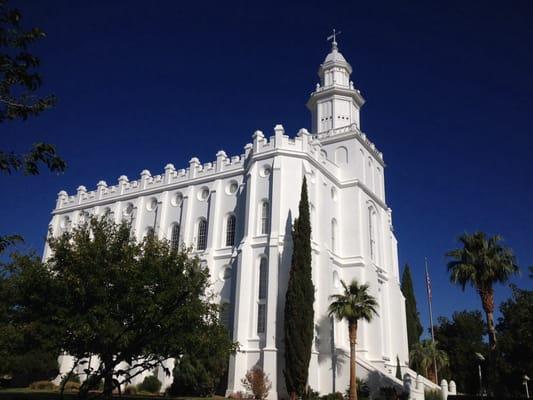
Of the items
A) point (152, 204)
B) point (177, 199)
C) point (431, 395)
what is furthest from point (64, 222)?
point (431, 395)

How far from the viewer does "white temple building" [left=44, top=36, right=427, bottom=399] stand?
105ft

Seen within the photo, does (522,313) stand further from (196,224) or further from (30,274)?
(196,224)

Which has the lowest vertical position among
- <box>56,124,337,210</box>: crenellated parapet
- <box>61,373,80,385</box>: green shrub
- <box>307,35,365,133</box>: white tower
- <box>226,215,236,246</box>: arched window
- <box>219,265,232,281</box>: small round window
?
<box>61,373,80,385</box>: green shrub

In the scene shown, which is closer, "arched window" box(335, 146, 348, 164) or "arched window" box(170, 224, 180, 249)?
"arched window" box(170, 224, 180, 249)

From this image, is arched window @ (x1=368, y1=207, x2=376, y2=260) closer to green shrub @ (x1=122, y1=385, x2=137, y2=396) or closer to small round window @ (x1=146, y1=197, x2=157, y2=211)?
small round window @ (x1=146, y1=197, x2=157, y2=211)

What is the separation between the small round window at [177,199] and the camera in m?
42.5

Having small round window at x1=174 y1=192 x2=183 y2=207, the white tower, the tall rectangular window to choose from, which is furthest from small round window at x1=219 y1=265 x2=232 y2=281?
the white tower

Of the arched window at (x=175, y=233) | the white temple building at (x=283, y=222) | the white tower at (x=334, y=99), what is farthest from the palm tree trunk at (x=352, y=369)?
the white tower at (x=334, y=99)

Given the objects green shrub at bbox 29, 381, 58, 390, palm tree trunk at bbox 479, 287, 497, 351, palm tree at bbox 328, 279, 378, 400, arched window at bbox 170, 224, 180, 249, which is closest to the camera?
palm tree trunk at bbox 479, 287, 497, 351

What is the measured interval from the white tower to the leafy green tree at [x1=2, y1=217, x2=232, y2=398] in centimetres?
2919

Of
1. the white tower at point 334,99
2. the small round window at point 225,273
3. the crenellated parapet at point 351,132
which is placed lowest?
the small round window at point 225,273

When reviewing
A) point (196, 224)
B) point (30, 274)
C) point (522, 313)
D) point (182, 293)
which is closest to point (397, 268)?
point (196, 224)

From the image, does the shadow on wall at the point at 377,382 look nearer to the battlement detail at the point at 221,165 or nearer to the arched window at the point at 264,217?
the arched window at the point at 264,217

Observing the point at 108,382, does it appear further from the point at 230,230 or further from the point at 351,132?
the point at 351,132
